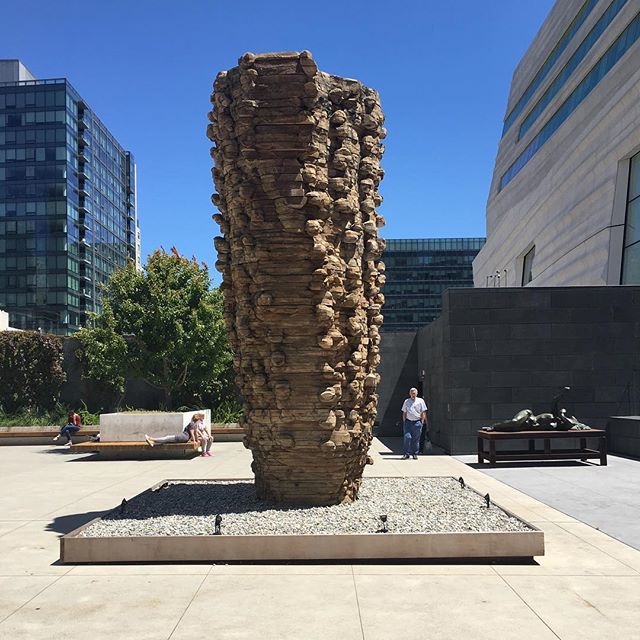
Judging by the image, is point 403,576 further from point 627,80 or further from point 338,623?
point 627,80

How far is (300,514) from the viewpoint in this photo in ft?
26.5

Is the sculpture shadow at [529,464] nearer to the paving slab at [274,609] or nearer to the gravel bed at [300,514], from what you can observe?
the gravel bed at [300,514]

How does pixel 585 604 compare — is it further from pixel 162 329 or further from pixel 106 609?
pixel 162 329

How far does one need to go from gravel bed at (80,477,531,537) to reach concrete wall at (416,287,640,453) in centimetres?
728

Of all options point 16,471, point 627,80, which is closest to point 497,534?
point 16,471

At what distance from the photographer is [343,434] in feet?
27.7

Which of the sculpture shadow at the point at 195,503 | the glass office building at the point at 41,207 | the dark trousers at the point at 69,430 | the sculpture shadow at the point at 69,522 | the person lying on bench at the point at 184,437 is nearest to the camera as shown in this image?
the sculpture shadow at the point at 195,503

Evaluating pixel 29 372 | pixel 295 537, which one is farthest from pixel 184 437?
pixel 295 537

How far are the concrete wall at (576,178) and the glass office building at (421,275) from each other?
6201cm

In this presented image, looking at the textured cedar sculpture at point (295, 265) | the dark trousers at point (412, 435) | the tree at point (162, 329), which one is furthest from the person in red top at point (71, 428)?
the textured cedar sculpture at point (295, 265)

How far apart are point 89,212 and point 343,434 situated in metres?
79.7

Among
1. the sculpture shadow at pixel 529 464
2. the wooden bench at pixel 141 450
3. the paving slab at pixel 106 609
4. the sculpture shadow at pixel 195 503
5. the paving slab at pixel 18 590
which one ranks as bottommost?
the wooden bench at pixel 141 450

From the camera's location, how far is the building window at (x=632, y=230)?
24953mm

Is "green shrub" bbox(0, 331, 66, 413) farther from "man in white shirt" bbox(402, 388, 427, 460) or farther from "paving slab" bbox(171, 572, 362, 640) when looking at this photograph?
"paving slab" bbox(171, 572, 362, 640)
